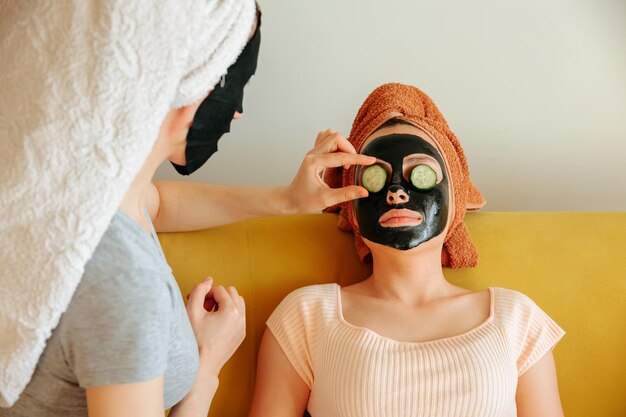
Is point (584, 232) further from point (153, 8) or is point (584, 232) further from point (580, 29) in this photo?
point (153, 8)

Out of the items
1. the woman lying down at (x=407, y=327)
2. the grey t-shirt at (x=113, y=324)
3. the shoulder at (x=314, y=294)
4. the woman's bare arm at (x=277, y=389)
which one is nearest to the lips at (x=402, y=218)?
the woman lying down at (x=407, y=327)

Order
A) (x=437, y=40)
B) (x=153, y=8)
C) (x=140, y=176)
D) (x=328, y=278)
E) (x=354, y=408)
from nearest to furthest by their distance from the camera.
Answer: (x=153, y=8) < (x=140, y=176) < (x=354, y=408) < (x=328, y=278) < (x=437, y=40)

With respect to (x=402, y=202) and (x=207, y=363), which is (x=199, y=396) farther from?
(x=402, y=202)

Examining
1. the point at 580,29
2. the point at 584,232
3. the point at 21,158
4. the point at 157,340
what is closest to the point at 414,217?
the point at 584,232

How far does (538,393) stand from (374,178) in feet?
1.81

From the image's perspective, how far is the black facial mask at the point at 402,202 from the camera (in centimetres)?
142

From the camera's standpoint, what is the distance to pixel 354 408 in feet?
4.43

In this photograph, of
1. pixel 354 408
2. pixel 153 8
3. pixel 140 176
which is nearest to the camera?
pixel 153 8

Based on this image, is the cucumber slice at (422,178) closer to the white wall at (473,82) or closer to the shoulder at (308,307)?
the shoulder at (308,307)

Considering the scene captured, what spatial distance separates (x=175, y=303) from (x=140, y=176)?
0.19m

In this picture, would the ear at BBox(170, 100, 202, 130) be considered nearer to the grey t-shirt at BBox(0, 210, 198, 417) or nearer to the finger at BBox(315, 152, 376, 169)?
→ the grey t-shirt at BBox(0, 210, 198, 417)

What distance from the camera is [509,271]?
5.43 ft

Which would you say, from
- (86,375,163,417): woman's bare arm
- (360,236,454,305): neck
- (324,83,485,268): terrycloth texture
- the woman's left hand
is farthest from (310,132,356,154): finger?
(86,375,163,417): woman's bare arm

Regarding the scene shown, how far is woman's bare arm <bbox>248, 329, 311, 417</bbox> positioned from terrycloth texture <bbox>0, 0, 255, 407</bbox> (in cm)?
67
